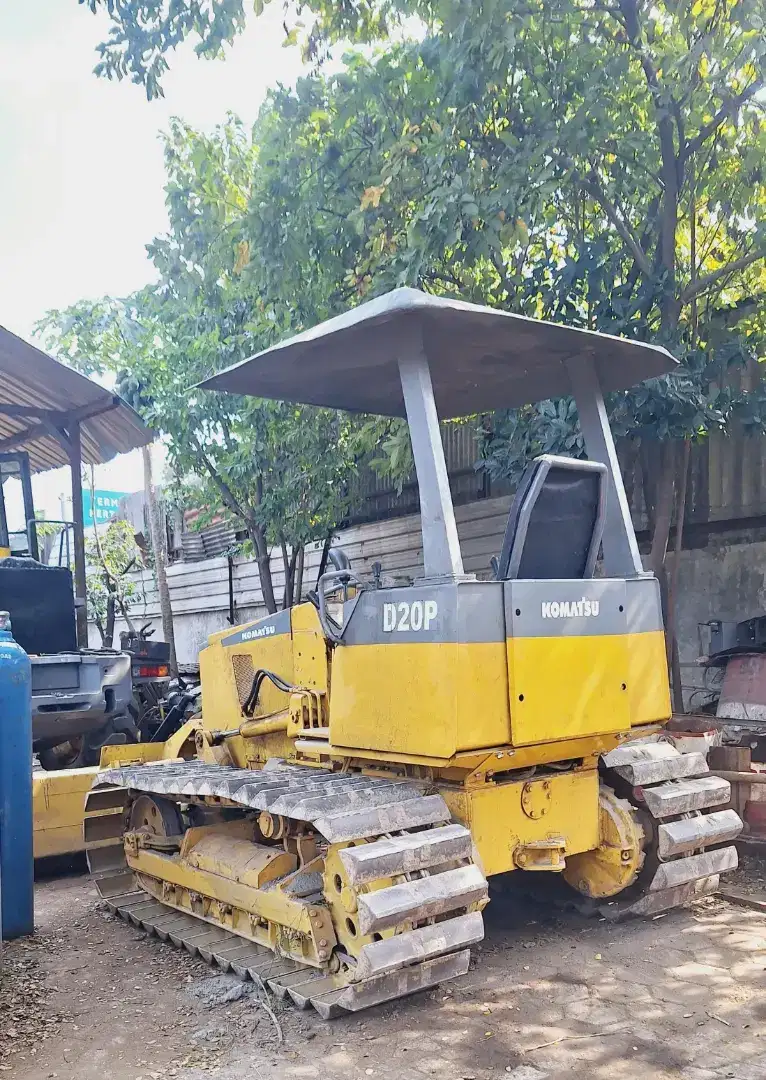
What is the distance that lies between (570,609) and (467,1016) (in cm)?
179

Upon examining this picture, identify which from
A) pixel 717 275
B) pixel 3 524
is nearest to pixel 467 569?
pixel 717 275

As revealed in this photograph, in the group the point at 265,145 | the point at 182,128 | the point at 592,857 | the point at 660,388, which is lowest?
the point at 592,857

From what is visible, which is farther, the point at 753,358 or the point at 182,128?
the point at 182,128

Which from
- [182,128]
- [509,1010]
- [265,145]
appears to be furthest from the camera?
[182,128]

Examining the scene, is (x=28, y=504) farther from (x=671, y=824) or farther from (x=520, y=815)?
(x=671, y=824)

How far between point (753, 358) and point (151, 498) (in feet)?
38.4

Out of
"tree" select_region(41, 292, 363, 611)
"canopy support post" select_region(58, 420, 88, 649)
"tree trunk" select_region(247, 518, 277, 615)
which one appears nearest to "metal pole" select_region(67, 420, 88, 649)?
"canopy support post" select_region(58, 420, 88, 649)

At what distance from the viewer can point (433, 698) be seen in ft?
13.4

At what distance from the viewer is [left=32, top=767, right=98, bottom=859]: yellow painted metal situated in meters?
6.60

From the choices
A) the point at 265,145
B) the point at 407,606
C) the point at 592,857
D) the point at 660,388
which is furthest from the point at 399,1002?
the point at 265,145

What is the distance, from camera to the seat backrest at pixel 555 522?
173 inches

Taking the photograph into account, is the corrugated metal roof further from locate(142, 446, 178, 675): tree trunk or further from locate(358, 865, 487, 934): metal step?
locate(358, 865, 487, 934): metal step

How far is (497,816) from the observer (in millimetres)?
4531

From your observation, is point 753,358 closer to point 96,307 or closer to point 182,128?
point 182,128
